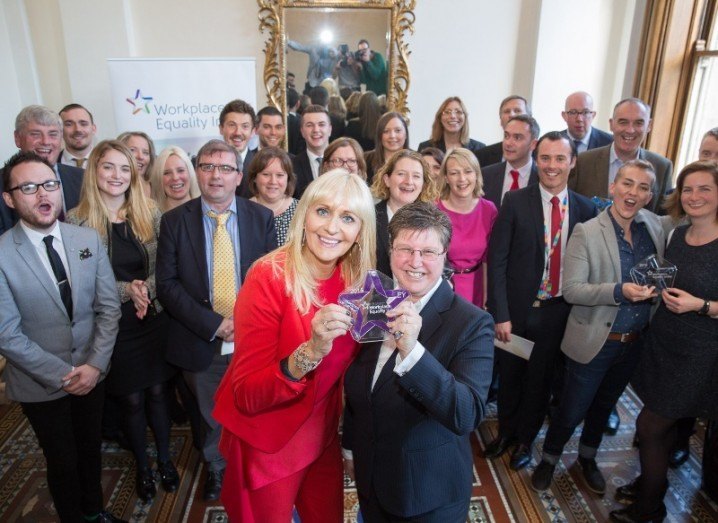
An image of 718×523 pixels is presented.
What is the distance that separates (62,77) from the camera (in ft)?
18.0

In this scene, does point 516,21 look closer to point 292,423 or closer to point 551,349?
point 551,349

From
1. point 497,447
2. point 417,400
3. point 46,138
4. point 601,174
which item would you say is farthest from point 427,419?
point 46,138

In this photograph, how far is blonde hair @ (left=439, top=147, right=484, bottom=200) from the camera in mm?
3090

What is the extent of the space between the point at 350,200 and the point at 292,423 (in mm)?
782

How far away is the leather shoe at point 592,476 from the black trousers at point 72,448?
2763mm

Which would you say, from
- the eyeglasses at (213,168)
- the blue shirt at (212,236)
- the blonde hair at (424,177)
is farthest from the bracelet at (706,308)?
the eyeglasses at (213,168)

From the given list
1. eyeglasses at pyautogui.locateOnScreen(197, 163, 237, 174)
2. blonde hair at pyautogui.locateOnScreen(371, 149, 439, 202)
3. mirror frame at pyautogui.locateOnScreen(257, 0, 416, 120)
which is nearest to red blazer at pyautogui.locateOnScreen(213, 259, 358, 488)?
eyeglasses at pyautogui.locateOnScreen(197, 163, 237, 174)

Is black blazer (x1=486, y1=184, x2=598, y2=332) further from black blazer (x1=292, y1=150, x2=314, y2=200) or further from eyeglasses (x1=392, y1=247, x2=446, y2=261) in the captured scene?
black blazer (x1=292, y1=150, x2=314, y2=200)

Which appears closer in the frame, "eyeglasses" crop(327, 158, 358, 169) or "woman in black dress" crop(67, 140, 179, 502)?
"woman in black dress" crop(67, 140, 179, 502)

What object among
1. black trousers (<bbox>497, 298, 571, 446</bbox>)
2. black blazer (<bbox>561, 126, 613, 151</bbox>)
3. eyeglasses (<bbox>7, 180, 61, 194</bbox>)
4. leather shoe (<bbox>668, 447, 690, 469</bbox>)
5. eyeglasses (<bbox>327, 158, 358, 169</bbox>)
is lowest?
leather shoe (<bbox>668, 447, 690, 469</bbox>)

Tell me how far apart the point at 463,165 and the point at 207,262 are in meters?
1.62

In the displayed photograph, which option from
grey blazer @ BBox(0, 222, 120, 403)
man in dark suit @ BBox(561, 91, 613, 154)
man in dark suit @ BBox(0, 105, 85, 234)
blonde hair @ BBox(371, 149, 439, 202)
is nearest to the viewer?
grey blazer @ BBox(0, 222, 120, 403)

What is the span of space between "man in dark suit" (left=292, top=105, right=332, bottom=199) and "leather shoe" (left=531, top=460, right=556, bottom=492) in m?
2.66

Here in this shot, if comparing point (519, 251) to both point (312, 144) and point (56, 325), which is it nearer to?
point (312, 144)
